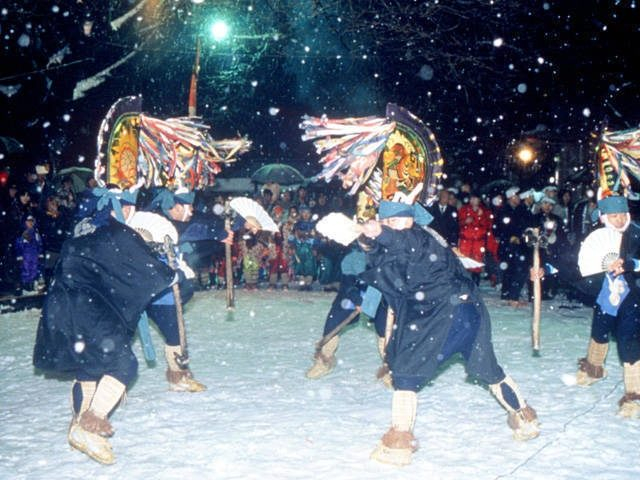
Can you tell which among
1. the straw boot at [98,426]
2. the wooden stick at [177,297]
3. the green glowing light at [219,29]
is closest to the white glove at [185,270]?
the wooden stick at [177,297]

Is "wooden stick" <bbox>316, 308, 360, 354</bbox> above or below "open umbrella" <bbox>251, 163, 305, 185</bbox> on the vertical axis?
below

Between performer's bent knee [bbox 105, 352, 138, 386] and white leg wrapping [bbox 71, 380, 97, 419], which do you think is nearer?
performer's bent knee [bbox 105, 352, 138, 386]

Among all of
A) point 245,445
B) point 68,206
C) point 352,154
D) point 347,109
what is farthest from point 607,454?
point 347,109

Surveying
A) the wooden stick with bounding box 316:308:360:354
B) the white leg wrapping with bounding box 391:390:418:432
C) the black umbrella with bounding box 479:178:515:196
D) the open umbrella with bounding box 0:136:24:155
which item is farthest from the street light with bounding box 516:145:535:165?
the white leg wrapping with bounding box 391:390:418:432

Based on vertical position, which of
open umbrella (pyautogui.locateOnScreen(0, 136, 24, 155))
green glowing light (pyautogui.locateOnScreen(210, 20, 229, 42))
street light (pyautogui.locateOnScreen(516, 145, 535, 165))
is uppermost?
green glowing light (pyautogui.locateOnScreen(210, 20, 229, 42))

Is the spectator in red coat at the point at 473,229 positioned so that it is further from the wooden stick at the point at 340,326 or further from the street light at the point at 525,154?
the street light at the point at 525,154

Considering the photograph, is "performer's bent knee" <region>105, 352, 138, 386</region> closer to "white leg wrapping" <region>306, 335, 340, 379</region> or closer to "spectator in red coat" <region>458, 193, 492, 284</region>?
"white leg wrapping" <region>306, 335, 340, 379</region>

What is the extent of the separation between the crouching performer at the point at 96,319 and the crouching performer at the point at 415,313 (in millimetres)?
1554

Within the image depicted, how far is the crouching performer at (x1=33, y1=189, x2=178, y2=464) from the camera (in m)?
4.36

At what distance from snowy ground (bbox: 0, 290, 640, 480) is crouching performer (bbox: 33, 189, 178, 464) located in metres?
0.31

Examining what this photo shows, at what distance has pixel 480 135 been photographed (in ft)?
58.5

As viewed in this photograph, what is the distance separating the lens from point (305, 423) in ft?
16.7

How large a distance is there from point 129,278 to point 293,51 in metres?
14.0

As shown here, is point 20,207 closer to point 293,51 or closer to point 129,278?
point 129,278
